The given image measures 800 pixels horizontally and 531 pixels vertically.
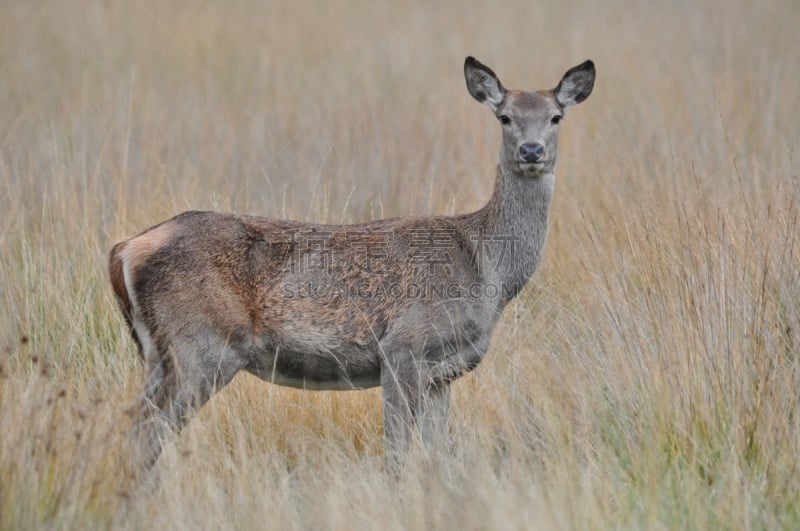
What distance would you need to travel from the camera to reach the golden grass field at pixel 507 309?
506 cm

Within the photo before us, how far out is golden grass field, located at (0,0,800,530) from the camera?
506 cm

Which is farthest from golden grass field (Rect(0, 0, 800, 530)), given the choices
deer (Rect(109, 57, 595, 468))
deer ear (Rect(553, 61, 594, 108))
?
deer ear (Rect(553, 61, 594, 108))

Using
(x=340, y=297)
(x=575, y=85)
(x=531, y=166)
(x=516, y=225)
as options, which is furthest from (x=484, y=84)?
(x=340, y=297)

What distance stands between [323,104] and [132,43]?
384 cm

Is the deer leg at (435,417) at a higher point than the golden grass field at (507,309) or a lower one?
lower

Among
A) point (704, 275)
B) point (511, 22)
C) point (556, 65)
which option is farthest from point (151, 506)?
point (511, 22)

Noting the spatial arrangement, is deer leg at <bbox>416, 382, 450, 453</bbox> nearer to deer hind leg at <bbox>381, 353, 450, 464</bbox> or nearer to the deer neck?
deer hind leg at <bbox>381, 353, 450, 464</bbox>

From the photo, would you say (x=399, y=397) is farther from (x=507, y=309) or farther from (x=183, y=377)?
(x=507, y=309)

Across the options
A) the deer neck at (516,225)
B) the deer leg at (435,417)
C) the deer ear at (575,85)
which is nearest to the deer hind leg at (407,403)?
the deer leg at (435,417)

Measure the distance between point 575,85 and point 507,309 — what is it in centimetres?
147

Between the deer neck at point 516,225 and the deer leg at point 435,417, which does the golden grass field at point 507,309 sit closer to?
the deer leg at point 435,417

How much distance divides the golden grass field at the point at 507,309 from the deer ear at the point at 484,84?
95 centimetres

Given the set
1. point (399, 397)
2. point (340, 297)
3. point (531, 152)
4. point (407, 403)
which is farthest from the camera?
point (531, 152)

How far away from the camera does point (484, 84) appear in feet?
23.4
